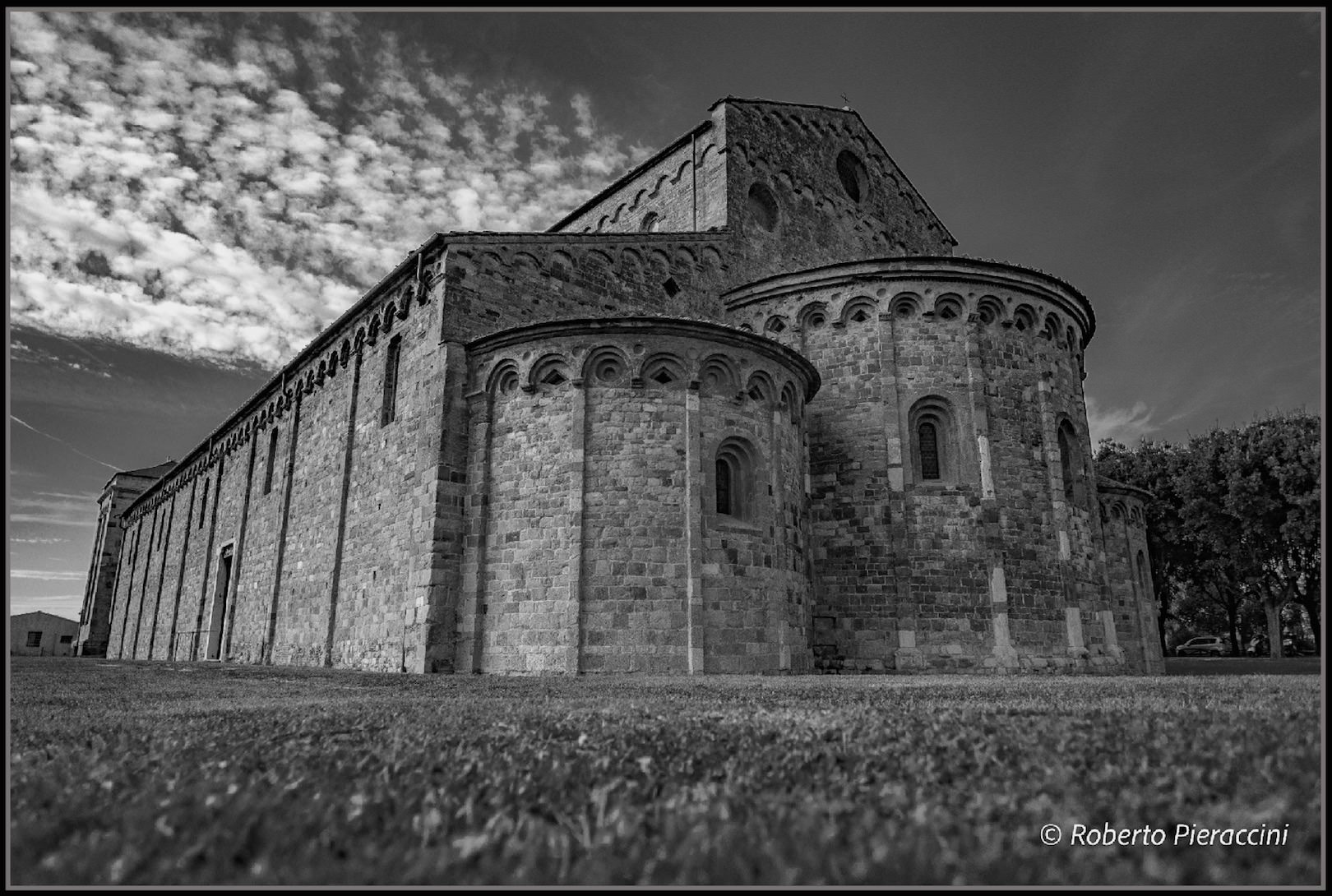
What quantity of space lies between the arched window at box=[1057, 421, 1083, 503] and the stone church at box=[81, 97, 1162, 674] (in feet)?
0.22

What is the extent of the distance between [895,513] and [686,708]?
Answer: 1090 cm

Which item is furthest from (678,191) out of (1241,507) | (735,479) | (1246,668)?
(1241,507)

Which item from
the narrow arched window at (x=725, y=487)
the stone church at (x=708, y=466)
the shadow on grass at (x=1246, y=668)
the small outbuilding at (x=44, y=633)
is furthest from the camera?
the small outbuilding at (x=44, y=633)

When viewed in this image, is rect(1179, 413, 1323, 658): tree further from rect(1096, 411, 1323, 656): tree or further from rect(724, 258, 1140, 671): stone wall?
rect(724, 258, 1140, 671): stone wall

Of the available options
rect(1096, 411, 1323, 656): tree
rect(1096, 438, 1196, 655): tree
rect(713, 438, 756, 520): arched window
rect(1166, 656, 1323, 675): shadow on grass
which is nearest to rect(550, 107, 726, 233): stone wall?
rect(713, 438, 756, 520): arched window

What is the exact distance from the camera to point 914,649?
1576 centimetres

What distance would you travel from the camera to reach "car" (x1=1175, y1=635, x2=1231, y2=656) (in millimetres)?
48625

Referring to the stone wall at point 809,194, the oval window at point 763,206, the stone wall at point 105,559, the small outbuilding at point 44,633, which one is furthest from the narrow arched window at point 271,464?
the small outbuilding at point 44,633

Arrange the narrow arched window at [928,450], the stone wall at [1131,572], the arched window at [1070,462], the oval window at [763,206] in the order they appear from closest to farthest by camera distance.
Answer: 1. the narrow arched window at [928,450]
2. the arched window at [1070,462]
3. the stone wall at [1131,572]
4. the oval window at [763,206]

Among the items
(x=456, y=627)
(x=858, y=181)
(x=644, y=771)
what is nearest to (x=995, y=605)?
(x=456, y=627)

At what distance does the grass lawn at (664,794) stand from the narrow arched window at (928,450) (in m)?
10.9

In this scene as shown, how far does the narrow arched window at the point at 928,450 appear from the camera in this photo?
17.2 meters

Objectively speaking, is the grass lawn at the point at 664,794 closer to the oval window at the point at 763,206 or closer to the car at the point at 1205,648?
the oval window at the point at 763,206

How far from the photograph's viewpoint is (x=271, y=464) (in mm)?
25875
